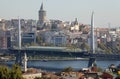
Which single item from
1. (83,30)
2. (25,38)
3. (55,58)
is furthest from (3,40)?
(83,30)

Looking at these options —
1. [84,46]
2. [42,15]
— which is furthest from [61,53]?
[42,15]

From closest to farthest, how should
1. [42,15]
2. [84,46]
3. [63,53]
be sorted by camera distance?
1. [63,53]
2. [84,46]
3. [42,15]

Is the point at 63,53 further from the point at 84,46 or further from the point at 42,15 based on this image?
the point at 42,15

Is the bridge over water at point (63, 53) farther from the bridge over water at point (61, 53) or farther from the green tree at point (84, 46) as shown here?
the green tree at point (84, 46)

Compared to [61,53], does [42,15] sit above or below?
above

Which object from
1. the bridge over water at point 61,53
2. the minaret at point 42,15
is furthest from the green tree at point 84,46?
the minaret at point 42,15

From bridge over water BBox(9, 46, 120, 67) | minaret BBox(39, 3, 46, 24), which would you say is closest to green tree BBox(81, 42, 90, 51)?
bridge over water BBox(9, 46, 120, 67)

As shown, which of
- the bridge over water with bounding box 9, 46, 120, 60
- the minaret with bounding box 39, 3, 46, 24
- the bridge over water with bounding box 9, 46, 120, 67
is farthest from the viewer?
the minaret with bounding box 39, 3, 46, 24

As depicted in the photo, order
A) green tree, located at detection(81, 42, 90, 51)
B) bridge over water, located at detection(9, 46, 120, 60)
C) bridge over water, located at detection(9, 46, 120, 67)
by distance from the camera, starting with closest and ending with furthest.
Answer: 1. bridge over water, located at detection(9, 46, 120, 67)
2. bridge over water, located at detection(9, 46, 120, 60)
3. green tree, located at detection(81, 42, 90, 51)

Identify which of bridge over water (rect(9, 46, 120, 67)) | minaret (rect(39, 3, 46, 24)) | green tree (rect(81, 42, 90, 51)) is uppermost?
minaret (rect(39, 3, 46, 24))

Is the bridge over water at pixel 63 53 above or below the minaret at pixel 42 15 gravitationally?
below

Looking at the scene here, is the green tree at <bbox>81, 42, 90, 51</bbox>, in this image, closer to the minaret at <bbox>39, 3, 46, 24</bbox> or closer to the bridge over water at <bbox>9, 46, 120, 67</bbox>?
the bridge over water at <bbox>9, 46, 120, 67</bbox>
